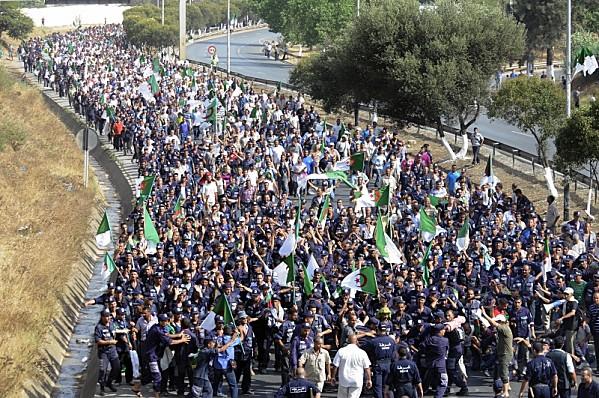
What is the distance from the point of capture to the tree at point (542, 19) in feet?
225

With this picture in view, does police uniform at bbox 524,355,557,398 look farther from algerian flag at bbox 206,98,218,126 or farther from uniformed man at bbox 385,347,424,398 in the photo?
algerian flag at bbox 206,98,218,126

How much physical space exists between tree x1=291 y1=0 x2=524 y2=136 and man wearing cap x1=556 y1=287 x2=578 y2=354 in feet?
67.0

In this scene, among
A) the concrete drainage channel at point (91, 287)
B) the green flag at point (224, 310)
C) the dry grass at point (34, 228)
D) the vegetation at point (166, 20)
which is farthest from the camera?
the vegetation at point (166, 20)

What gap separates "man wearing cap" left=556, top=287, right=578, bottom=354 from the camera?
58.7ft

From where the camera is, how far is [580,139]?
90.1ft

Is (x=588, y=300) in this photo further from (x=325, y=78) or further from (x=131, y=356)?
(x=325, y=78)

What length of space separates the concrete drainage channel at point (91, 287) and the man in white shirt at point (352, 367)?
4759 millimetres

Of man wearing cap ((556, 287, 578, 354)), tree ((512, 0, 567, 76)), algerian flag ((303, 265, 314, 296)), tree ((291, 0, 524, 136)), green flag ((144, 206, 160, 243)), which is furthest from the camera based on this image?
tree ((512, 0, 567, 76))

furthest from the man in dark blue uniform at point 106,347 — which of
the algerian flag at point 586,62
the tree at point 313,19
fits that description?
the tree at point 313,19

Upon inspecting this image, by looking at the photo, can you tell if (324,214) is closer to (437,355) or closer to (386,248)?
(386,248)

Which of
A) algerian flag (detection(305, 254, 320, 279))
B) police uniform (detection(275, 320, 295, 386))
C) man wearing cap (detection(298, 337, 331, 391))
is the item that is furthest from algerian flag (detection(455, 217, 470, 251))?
man wearing cap (detection(298, 337, 331, 391))

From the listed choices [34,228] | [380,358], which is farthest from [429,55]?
[380,358]

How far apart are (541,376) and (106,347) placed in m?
6.16

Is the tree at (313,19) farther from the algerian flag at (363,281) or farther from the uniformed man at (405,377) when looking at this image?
the uniformed man at (405,377)
